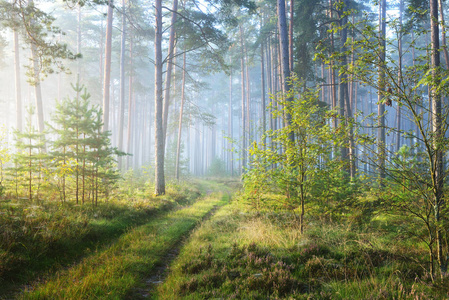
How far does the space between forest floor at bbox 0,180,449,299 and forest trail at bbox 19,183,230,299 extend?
0.06ft

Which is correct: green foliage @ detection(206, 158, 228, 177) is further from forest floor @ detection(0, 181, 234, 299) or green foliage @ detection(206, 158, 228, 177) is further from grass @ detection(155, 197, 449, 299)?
grass @ detection(155, 197, 449, 299)

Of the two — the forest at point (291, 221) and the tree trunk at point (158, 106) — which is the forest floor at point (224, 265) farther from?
the tree trunk at point (158, 106)

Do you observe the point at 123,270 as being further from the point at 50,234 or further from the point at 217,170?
the point at 217,170

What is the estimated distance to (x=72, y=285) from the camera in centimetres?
380

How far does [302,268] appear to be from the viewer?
4.36 meters

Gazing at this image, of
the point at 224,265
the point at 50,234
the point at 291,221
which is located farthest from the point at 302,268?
the point at 50,234

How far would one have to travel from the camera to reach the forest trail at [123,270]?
12.1ft

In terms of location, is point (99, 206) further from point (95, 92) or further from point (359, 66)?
point (95, 92)

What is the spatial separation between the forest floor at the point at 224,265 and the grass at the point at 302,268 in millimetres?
18

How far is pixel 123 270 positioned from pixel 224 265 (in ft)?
6.61

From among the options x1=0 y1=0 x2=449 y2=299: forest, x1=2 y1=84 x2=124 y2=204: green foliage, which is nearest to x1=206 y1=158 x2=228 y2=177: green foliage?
x1=0 y1=0 x2=449 y2=299: forest

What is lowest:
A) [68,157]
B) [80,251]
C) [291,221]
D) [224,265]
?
[80,251]

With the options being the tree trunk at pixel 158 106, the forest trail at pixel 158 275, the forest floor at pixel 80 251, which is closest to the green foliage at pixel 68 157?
the forest floor at pixel 80 251

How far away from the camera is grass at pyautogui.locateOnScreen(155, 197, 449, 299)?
11.6ft
